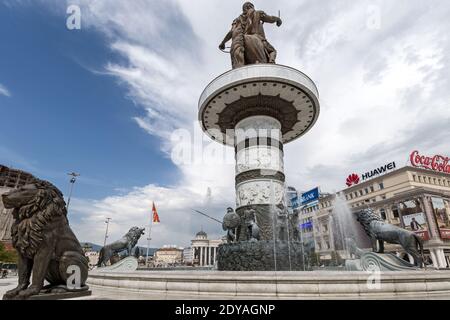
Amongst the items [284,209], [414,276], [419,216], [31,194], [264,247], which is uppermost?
[419,216]

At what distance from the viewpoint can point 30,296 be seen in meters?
4.34

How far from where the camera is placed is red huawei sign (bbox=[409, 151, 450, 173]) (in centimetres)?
4569

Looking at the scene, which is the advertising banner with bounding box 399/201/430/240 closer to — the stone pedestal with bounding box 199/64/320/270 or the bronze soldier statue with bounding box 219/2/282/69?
the stone pedestal with bounding box 199/64/320/270

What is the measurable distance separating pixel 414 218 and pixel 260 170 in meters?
39.4

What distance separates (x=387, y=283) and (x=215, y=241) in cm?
7880

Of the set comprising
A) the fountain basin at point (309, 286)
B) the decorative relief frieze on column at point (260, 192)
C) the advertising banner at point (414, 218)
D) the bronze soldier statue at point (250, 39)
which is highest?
the bronze soldier statue at point (250, 39)

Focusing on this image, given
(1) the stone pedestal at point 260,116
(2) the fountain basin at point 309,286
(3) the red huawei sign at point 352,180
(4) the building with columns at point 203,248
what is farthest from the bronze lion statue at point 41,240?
(4) the building with columns at point 203,248

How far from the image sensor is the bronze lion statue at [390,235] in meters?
7.80

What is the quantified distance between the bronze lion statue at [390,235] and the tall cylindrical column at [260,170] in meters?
4.06

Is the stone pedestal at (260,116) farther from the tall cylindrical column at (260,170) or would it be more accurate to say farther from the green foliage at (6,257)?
the green foliage at (6,257)

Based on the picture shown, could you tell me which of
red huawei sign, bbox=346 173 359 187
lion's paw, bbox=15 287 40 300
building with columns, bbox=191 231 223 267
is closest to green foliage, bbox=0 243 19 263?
building with columns, bbox=191 231 223 267

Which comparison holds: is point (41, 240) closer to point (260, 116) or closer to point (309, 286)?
point (309, 286)
